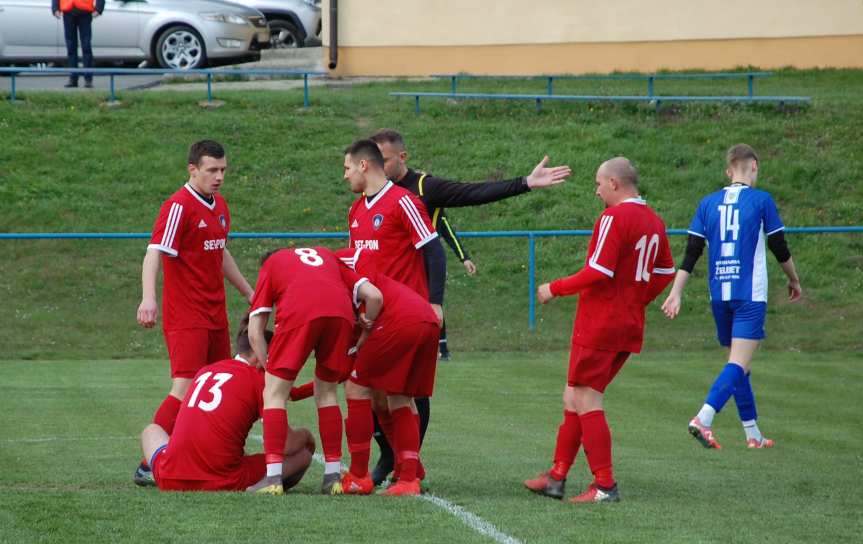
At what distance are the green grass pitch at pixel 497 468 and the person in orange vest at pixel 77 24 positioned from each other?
11.1 meters

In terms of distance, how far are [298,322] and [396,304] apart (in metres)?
0.65

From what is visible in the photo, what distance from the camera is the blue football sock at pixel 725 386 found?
1003 centimetres

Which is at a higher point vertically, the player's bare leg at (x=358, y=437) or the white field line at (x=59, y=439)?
the player's bare leg at (x=358, y=437)

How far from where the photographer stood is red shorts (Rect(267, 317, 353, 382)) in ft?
24.6

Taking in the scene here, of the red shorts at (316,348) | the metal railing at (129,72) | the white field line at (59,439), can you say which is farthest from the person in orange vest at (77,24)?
the red shorts at (316,348)

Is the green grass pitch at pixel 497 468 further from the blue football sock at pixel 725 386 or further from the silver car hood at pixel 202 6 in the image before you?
the silver car hood at pixel 202 6

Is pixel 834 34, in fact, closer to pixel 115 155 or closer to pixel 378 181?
Answer: pixel 115 155

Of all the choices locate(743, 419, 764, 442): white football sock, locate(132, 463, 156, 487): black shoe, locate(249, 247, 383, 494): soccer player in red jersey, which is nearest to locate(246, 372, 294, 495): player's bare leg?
locate(249, 247, 383, 494): soccer player in red jersey

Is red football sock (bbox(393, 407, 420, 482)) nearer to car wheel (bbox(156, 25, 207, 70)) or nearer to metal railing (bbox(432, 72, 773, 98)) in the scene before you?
metal railing (bbox(432, 72, 773, 98))

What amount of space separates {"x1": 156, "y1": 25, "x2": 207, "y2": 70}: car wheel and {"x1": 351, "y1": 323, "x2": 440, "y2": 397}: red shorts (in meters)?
21.2

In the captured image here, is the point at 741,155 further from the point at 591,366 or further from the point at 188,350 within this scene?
the point at 188,350

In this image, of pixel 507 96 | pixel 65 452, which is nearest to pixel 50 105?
pixel 507 96

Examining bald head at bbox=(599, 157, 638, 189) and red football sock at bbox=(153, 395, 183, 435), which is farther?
red football sock at bbox=(153, 395, 183, 435)

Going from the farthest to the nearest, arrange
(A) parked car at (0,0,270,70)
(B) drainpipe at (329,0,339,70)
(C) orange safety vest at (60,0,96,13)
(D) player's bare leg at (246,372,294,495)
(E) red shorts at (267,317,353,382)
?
(B) drainpipe at (329,0,339,70), (A) parked car at (0,0,270,70), (C) orange safety vest at (60,0,96,13), (D) player's bare leg at (246,372,294,495), (E) red shorts at (267,317,353,382)
